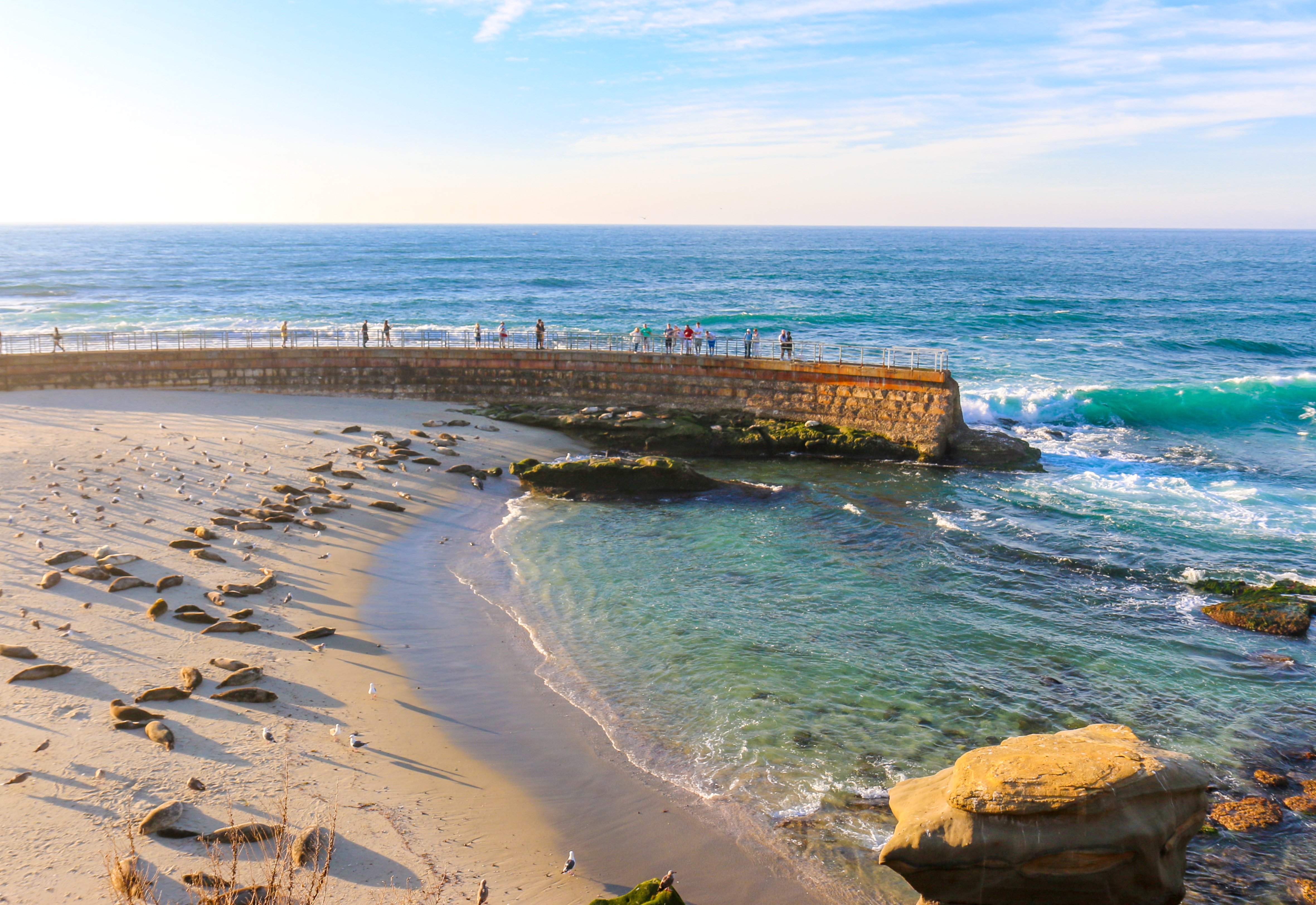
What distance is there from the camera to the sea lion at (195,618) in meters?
A: 12.9

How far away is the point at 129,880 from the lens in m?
6.55

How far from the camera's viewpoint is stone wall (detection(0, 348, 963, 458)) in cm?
2684

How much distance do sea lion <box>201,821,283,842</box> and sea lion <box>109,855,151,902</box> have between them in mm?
801

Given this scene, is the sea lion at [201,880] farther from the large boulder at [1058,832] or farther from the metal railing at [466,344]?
the metal railing at [466,344]

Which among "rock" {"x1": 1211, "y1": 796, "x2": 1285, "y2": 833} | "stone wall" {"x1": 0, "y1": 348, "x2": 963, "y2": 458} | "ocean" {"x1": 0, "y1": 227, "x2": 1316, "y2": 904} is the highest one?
"stone wall" {"x1": 0, "y1": 348, "x2": 963, "y2": 458}

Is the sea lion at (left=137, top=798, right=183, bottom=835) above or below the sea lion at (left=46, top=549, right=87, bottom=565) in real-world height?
below

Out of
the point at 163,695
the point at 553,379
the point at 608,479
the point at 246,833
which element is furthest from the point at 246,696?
the point at 553,379

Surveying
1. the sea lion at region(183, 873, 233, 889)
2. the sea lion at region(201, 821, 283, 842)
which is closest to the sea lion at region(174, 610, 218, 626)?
the sea lion at region(201, 821, 283, 842)

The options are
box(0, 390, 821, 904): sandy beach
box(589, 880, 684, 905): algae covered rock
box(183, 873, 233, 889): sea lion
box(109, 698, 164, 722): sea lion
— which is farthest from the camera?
box(109, 698, 164, 722): sea lion

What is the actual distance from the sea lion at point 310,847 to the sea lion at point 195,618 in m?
5.88

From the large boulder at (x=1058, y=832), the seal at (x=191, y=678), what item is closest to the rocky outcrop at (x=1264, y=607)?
the large boulder at (x=1058, y=832)

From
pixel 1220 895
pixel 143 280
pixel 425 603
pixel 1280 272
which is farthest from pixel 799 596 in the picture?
pixel 1280 272

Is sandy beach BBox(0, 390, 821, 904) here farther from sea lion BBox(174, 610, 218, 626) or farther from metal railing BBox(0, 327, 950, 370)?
metal railing BBox(0, 327, 950, 370)

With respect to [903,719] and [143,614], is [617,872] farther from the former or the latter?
[143,614]
